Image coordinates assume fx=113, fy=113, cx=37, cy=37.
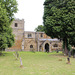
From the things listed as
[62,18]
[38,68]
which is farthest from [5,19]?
[38,68]

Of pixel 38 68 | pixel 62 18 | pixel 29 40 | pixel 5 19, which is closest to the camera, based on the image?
pixel 38 68

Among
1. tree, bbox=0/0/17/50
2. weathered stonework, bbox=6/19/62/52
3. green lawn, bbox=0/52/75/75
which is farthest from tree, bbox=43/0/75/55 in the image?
weathered stonework, bbox=6/19/62/52

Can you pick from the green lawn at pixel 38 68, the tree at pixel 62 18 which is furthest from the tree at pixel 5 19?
the tree at pixel 62 18

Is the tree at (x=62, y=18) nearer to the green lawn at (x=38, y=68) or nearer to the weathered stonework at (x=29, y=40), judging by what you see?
the green lawn at (x=38, y=68)

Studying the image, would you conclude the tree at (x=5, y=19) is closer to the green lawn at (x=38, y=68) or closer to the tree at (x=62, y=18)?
the green lawn at (x=38, y=68)

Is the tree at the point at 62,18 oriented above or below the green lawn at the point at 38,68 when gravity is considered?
above

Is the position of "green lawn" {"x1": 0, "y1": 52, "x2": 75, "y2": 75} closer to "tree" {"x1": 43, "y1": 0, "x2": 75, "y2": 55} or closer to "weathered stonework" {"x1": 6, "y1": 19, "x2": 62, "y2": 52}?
"tree" {"x1": 43, "y1": 0, "x2": 75, "y2": 55}

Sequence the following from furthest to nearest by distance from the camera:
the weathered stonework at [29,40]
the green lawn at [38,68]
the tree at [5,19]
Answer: the weathered stonework at [29,40] → the tree at [5,19] → the green lawn at [38,68]

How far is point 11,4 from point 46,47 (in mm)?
24743

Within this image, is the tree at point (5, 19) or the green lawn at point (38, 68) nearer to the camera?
the green lawn at point (38, 68)

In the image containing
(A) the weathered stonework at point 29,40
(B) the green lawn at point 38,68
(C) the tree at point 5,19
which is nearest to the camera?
(B) the green lawn at point 38,68

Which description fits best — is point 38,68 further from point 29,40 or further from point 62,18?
point 29,40

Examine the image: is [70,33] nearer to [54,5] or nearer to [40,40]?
[54,5]

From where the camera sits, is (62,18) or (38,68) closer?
(38,68)
